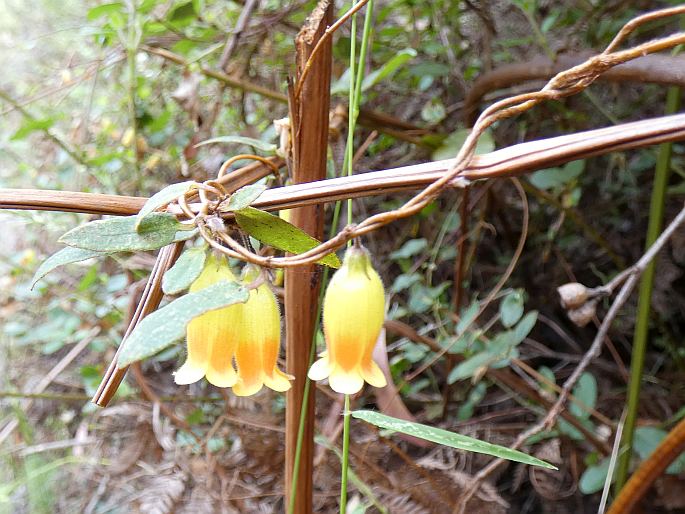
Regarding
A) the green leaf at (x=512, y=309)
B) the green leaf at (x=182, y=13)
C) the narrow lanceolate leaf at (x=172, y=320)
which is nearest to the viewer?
the narrow lanceolate leaf at (x=172, y=320)

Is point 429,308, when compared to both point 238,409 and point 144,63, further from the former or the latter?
point 144,63

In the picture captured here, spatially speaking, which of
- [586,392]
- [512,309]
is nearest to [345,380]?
[512,309]

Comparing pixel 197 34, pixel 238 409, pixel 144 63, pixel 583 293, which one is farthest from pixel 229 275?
pixel 144 63

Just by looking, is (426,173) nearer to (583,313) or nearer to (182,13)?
(583,313)

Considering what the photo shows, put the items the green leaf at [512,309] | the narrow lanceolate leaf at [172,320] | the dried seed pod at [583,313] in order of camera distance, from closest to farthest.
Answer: the narrow lanceolate leaf at [172,320] < the dried seed pod at [583,313] < the green leaf at [512,309]

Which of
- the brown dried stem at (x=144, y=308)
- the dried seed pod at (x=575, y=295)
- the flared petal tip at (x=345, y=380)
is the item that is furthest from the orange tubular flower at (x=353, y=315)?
the dried seed pod at (x=575, y=295)

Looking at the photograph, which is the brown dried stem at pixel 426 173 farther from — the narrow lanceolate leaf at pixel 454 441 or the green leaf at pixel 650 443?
the green leaf at pixel 650 443
